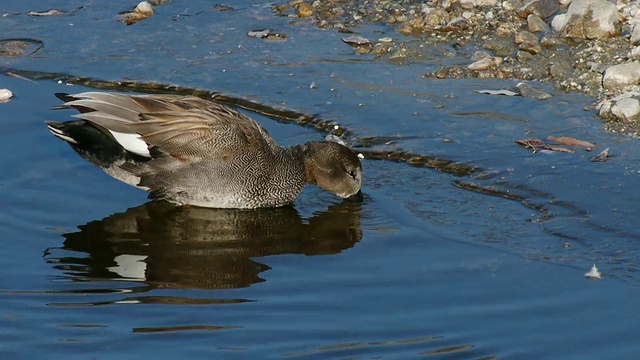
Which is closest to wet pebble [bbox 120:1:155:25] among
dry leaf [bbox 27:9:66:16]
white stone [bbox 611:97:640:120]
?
dry leaf [bbox 27:9:66:16]

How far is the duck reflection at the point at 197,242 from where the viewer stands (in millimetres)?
6168

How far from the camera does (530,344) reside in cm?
510

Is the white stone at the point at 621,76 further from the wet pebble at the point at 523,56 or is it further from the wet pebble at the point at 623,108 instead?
the wet pebble at the point at 523,56

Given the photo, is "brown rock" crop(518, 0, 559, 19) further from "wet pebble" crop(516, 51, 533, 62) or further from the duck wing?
the duck wing

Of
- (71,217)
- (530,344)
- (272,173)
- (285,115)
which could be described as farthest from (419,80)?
(530,344)

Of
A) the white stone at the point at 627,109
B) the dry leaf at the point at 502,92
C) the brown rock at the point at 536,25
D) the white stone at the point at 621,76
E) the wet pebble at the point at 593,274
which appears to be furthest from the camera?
the brown rock at the point at 536,25

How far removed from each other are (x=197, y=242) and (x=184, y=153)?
32.3 inches

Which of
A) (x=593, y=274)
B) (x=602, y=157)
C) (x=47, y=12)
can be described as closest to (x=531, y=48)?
(x=602, y=157)

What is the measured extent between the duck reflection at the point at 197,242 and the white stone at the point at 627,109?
6.99 feet

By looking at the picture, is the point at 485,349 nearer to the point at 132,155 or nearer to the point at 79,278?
the point at 79,278

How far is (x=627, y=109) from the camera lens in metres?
7.87

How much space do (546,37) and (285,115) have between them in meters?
2.38

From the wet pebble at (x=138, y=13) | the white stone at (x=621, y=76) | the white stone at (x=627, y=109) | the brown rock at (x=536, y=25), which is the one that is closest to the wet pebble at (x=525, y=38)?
the brown rock at (x=536, y=25)

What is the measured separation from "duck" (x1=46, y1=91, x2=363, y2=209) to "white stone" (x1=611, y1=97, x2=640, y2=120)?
1.99m
